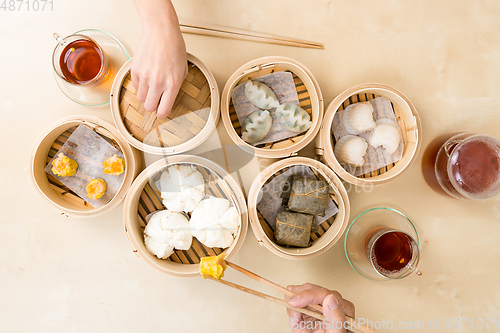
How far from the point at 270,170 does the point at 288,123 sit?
280mm

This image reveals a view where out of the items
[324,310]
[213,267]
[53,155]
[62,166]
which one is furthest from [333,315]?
[53,155]

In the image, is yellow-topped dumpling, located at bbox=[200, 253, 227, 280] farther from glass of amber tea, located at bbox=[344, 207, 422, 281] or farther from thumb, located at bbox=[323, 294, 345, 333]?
glass of amber tea, located at bbox=[344, 207, 422, 281]

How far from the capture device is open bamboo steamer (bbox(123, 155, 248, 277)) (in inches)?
53.2

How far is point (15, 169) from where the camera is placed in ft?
5.27

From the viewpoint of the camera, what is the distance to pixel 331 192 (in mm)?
1479

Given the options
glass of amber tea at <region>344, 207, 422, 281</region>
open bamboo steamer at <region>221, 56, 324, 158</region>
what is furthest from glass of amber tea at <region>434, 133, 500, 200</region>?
open bamboo steamer at <region>221, 56, 324, 158</region>

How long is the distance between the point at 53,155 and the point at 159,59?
86 centimetres

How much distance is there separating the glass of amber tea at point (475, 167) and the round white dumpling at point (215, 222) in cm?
117

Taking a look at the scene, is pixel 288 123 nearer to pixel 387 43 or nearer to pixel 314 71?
pixel 314 71

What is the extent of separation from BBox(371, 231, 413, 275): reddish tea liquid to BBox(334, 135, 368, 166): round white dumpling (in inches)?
16.6

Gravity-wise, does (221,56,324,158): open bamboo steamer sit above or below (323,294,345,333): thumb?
above

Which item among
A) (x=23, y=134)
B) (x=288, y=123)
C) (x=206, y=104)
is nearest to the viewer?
(x=206, y=104)

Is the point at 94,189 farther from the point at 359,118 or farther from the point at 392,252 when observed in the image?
the point at 392,252

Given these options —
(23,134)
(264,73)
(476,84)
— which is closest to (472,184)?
(476,84)
